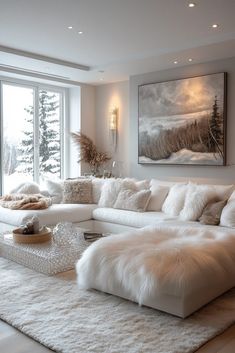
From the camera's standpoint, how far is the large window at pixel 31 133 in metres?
6.70

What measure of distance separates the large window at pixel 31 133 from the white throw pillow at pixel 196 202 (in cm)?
348

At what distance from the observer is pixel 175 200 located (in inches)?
195

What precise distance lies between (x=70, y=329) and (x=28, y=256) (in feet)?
4.56

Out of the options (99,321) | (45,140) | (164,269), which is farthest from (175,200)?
(45,140)

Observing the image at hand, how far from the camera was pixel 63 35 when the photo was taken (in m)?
4.67

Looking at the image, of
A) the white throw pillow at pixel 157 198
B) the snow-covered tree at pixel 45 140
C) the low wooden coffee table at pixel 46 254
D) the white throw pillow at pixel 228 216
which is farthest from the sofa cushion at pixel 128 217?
the snow-covered tree at pixel 45 140

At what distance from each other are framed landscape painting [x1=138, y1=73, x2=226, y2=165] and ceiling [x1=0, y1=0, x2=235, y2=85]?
368 millimetres

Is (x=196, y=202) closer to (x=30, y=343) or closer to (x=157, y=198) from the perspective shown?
(x=157, y=198)

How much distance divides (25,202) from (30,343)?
9.84 ft

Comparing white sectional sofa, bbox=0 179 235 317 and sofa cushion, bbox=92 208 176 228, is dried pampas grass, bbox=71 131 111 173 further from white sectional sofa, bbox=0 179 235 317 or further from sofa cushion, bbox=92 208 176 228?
sofa cushion, bbox=92 208 176 228

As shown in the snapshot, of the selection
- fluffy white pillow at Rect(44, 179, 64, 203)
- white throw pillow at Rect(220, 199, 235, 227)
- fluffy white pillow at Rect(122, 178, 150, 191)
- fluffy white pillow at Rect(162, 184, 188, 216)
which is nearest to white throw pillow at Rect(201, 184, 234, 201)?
white throw pillow at Rect(220, 199, 235, 227)

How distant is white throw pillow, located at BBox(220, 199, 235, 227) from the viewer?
167 inches

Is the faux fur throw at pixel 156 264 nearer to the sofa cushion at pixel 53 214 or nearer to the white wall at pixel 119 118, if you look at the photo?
the sofa cushion at pixel 53 214

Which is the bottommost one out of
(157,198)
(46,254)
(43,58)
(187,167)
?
(46,254)
